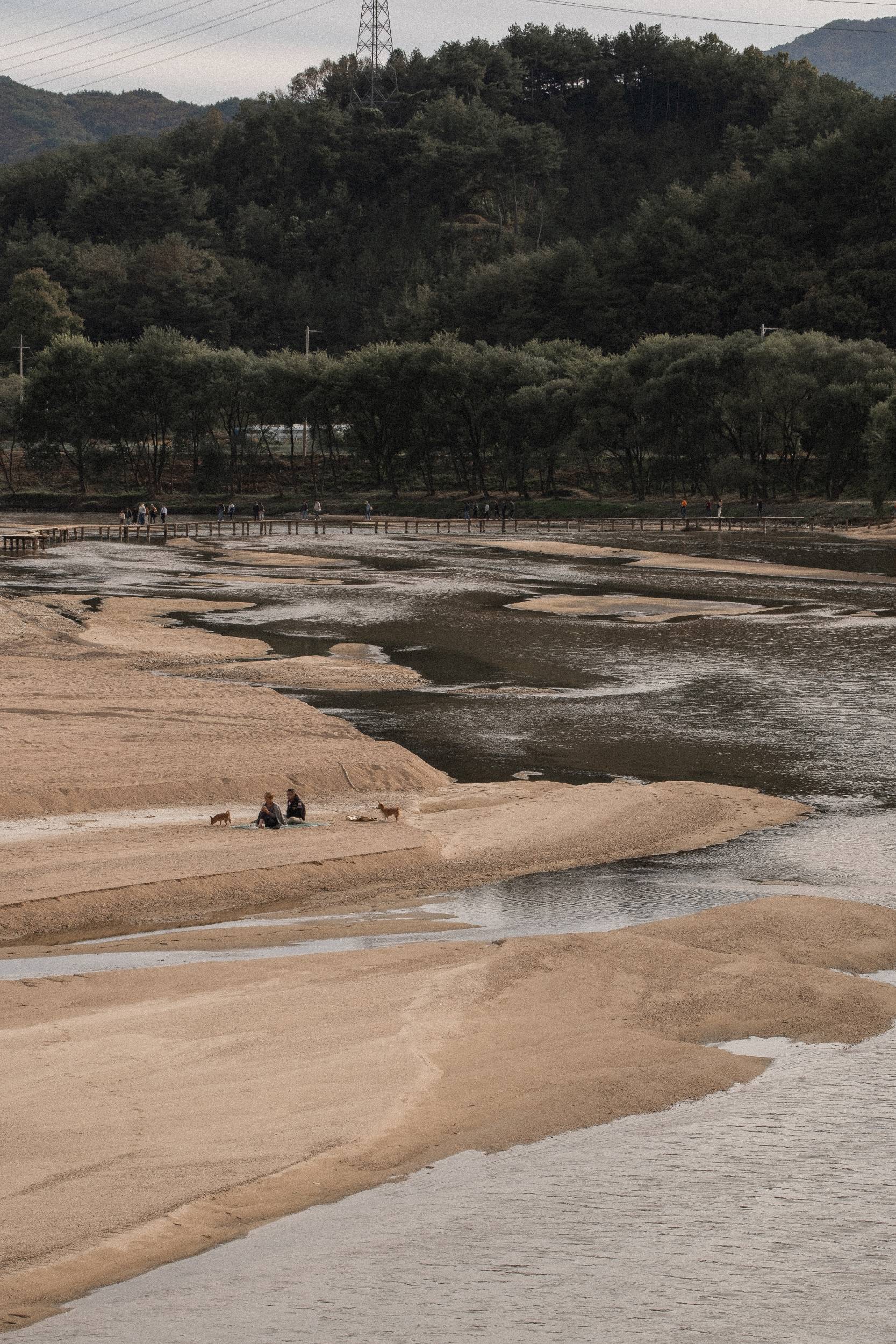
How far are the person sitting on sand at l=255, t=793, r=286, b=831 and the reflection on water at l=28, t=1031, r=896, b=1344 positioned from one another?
11.2 m

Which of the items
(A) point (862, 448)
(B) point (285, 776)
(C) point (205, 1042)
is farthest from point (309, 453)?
(C) point (205, 1042)

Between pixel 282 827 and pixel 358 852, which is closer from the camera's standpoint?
pixel 358 852

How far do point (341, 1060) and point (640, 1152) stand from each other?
327 centimetres

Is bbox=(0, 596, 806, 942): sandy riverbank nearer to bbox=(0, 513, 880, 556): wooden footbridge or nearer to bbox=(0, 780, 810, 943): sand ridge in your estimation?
bbox=(0, 780, 810, 943): sand ridge

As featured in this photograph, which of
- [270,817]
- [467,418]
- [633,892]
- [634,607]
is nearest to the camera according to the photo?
[633,892]

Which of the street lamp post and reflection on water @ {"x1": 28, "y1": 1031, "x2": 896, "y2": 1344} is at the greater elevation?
the street lamp post

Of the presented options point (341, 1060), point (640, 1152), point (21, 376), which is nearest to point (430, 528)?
point (21, 376)

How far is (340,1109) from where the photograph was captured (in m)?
14.2

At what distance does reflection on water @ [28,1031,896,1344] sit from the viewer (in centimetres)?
1134

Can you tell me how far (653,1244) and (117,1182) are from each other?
15.4 feet

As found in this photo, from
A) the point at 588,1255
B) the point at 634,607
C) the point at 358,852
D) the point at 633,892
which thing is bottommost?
the point at 588,1255

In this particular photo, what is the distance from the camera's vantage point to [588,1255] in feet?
40.6

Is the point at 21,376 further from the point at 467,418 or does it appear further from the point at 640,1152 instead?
the point at 640,1152

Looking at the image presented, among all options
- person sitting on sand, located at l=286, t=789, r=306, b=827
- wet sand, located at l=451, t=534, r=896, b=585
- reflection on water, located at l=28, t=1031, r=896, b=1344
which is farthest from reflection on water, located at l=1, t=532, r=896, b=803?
reflection on water, located at l=28, t=1031, r=896, b=1344
